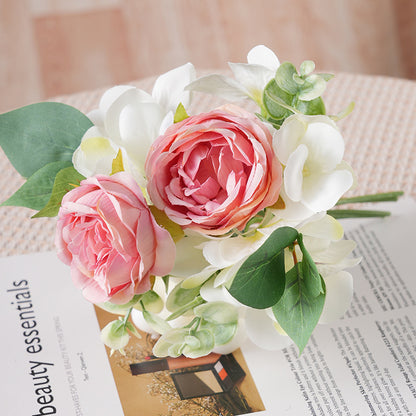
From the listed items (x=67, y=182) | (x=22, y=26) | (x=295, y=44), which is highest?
(x=67, y=182)

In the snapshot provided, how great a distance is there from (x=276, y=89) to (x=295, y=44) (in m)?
1.17

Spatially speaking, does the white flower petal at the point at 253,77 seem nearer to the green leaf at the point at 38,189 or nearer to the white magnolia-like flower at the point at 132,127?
the white magnolia-like flower at the point at 132,127

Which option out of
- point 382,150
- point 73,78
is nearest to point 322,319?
point 382,150

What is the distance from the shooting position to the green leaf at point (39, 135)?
0.49 m

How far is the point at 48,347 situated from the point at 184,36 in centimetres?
118

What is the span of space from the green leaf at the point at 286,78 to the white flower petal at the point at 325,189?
0.20ft

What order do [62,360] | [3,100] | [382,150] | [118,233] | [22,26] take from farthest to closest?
1. [22,26]
2. [3,100]
3. [382,150]
4. [62,360]
5. [118,233]

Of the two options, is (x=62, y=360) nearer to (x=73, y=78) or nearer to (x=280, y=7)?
(x=73, y=78)

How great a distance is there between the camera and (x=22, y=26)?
1560mm

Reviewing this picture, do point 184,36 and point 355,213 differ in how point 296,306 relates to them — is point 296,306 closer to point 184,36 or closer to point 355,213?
point 355,213

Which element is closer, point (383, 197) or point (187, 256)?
point (187, 256)

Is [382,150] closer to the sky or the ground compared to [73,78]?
closer to the sky

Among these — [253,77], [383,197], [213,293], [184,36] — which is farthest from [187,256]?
[184,36]

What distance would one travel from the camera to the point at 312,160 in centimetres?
43
